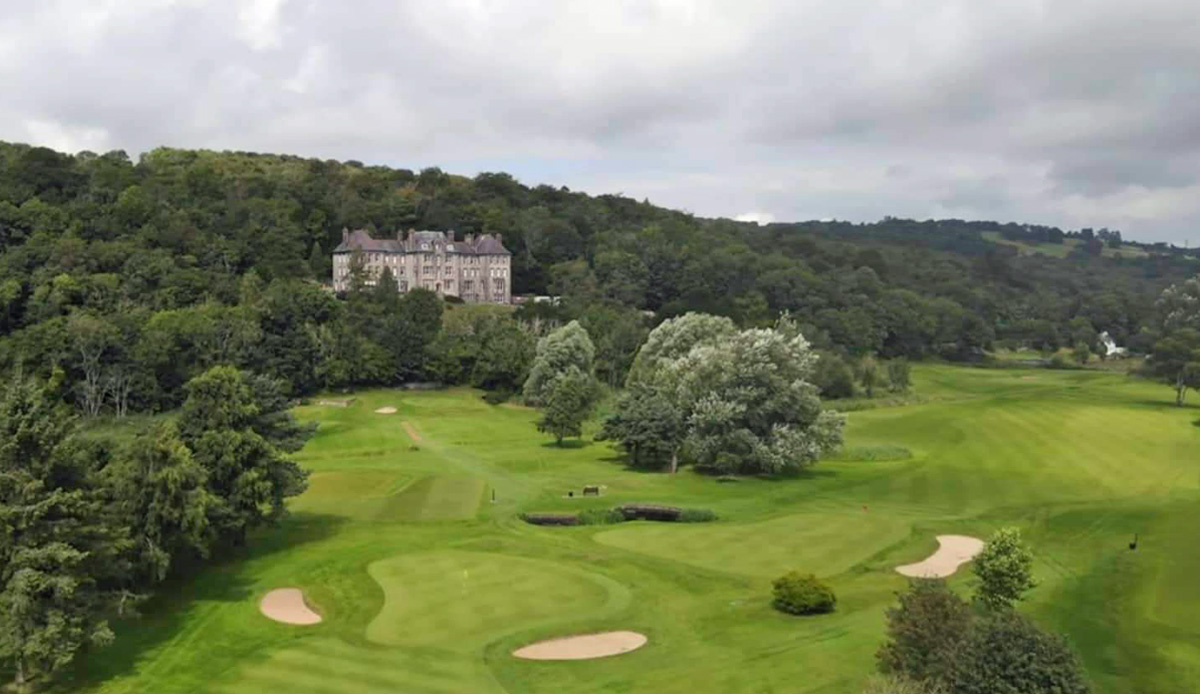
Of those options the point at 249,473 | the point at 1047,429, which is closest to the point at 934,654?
the point at 249,473

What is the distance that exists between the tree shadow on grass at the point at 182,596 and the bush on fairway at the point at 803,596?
827 inches

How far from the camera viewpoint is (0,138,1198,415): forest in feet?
316

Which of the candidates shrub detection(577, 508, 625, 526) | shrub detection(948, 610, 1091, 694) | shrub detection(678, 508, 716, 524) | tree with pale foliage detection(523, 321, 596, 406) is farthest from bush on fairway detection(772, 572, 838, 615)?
tree with pale foliage detection(523, 321, 596, 406)

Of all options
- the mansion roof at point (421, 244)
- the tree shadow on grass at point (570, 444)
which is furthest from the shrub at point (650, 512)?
the mansion roof at point (421, 244)

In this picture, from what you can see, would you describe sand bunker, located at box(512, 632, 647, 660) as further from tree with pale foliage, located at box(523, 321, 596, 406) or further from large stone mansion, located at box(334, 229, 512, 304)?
large stone mansion, located at box(334, 229, 512, 304)

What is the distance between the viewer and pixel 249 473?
4216cm

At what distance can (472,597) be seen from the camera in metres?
37.4

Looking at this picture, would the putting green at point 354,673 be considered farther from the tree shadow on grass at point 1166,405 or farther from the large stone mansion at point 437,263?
the large stone mansion at point 437,263

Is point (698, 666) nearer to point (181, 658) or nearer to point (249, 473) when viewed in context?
point (181, 658)

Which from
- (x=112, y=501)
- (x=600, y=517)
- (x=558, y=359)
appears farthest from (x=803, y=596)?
(x=558, y=359)

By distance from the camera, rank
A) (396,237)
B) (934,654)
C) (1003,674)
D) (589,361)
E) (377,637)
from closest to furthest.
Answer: (1003,674) → (934,654) → (377,637) → (589,361) → (396,237)

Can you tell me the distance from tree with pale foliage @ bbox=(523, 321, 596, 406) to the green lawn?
1542 cm

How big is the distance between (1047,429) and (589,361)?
4405 centimetres

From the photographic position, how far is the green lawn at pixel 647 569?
98.8 feet
